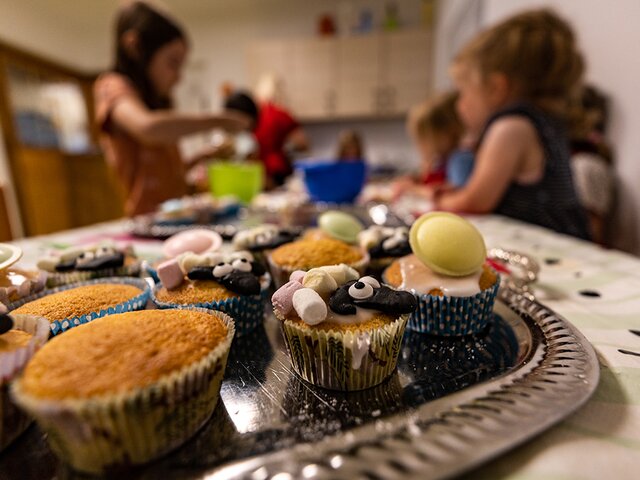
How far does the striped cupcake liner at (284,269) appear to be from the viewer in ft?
2.69

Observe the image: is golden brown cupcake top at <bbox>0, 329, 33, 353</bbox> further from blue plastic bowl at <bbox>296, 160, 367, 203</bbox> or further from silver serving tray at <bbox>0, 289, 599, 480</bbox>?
blue plastic bowl at <bbox>296, 160, 367, 203</bbox>

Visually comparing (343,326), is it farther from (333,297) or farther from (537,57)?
(537,57)

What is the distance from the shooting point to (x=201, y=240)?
0.91 metres

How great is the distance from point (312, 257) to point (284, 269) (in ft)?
0.22

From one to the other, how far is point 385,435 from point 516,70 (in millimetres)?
1675

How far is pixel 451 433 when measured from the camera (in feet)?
1.21

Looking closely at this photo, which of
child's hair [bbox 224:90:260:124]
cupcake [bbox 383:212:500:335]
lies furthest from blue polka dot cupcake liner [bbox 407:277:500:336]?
child's hair [bbox 224:90:260:124]

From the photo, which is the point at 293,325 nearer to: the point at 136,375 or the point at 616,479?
the point at 136,375

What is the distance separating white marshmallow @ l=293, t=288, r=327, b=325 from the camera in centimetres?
53

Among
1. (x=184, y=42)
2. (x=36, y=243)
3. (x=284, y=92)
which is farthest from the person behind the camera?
(x=284, y=92)

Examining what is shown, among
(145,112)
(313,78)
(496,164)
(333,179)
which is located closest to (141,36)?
(145,112)

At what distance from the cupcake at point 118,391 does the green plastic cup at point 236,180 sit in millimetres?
1534

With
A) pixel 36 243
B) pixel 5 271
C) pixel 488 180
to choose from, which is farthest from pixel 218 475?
pixel 488 180

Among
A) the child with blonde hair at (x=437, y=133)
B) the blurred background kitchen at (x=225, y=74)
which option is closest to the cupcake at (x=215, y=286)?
the child with blonde hair at (x=437, y=133)
